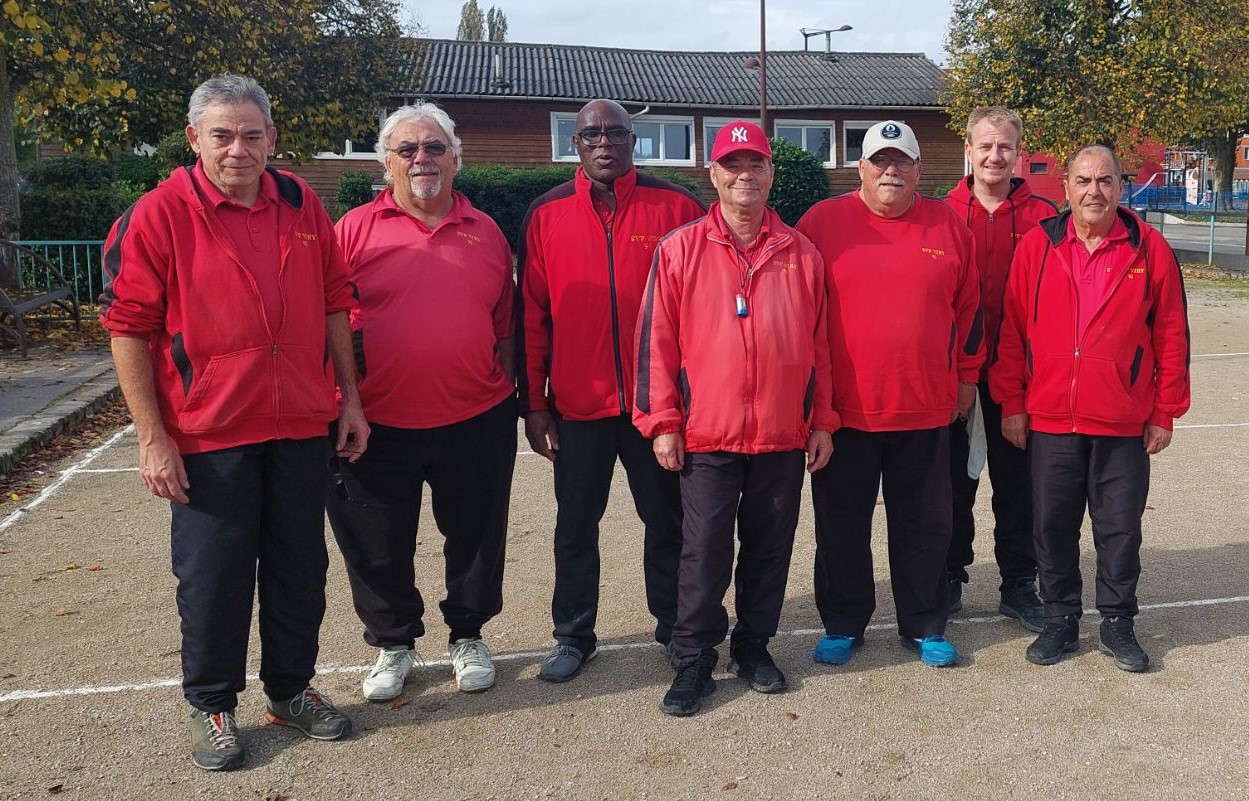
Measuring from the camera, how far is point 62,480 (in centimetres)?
750

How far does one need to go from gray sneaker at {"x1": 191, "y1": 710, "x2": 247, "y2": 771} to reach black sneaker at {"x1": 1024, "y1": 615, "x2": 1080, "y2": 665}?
2871 millimetres

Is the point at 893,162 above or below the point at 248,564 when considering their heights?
above

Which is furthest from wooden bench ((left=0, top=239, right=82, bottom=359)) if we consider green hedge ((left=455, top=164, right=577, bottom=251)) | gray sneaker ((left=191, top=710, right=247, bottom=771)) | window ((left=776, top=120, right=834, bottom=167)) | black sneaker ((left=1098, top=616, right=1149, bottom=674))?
window ((left=776, top=120, right=834, bottom=167))

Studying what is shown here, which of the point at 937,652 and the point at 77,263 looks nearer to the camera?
the point at 937,652

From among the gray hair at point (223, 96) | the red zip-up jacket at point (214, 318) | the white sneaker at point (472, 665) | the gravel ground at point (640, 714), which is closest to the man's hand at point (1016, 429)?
the gravel ground at point (640, 714)

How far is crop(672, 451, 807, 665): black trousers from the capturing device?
4016 mm

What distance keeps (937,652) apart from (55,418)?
7.25 meters

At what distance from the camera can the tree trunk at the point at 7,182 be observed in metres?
13.8

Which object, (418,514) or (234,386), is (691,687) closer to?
(418,514)

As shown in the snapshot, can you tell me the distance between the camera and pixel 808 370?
13.0 ft

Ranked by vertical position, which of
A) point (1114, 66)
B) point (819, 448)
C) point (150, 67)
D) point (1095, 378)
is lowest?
point (819, 448)

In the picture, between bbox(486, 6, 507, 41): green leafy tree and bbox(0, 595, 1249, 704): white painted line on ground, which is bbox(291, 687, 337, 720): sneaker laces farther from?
bbox(486, 6, 507, 41): green leafy tree

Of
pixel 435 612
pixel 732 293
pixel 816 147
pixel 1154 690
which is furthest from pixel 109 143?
pixel 816 147

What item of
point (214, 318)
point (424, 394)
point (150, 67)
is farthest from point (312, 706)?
point (150, 67)
